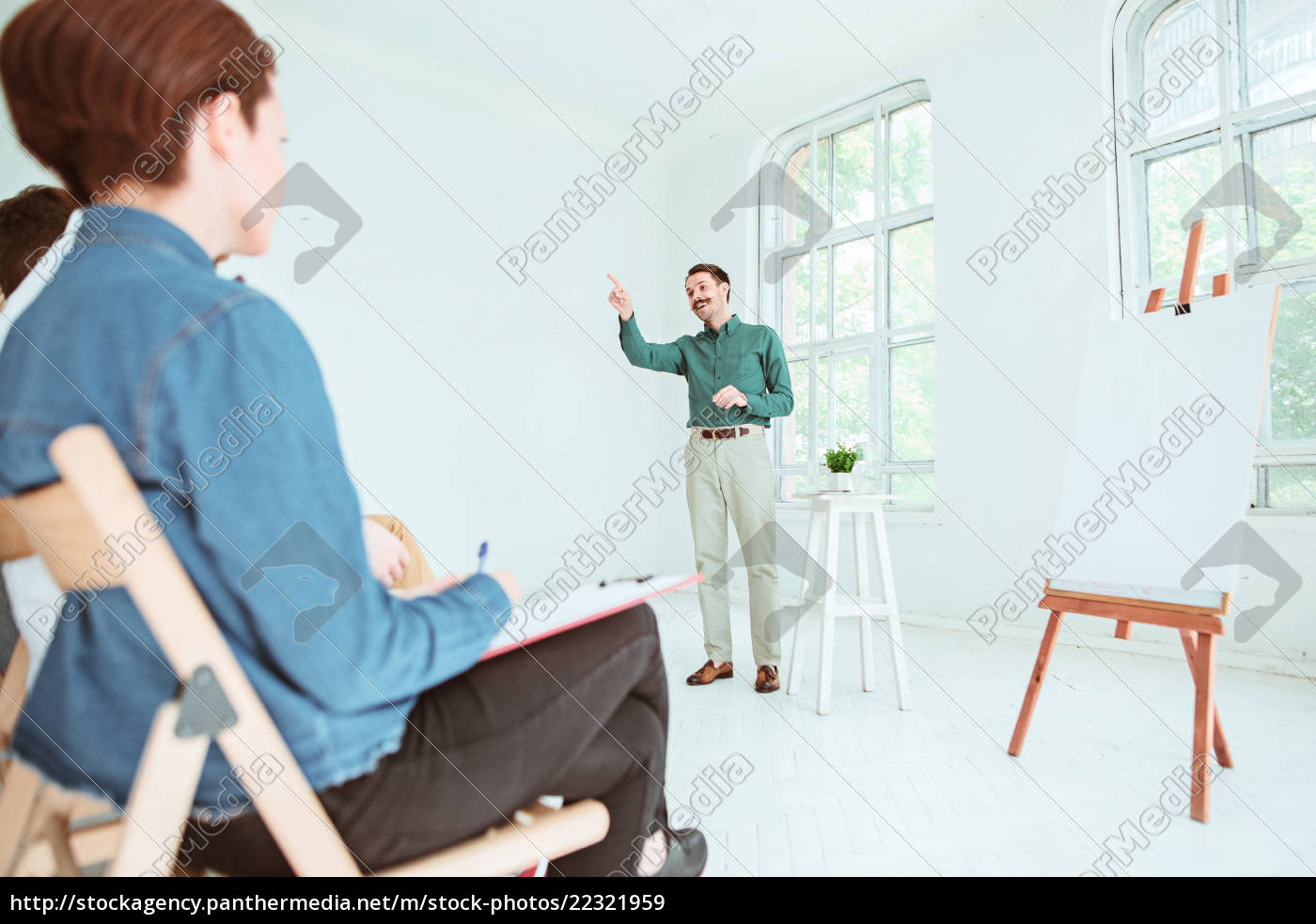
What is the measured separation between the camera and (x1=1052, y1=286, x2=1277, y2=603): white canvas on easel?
1885 millimetres

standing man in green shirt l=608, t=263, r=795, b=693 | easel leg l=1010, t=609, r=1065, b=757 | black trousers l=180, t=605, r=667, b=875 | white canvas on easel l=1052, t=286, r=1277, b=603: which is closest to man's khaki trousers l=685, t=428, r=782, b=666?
standing man in green shirt l=608, t=263, r=795, b=693

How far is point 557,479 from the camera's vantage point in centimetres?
511

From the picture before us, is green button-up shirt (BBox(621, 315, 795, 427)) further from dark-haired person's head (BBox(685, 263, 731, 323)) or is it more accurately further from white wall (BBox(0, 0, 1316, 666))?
white wall (BBox(0, 0, 1316, 666))

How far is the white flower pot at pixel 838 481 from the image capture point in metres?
2.70

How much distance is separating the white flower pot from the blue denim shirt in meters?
2.22

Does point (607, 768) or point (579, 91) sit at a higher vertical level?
point (579, 91)

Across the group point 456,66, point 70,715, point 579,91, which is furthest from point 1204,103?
point 70,715

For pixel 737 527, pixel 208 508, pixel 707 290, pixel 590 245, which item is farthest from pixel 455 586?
pixel 590 245

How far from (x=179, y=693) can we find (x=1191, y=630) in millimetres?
2053

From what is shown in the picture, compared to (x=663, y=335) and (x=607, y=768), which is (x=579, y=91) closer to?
(x=663, y=335)

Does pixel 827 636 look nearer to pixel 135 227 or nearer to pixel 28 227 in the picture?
pixel 135 227

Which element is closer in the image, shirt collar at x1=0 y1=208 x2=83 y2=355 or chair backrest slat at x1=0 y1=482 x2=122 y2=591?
chair backrest slat at x1=0 y1=482 x2=122 y2=591

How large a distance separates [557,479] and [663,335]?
1526mm

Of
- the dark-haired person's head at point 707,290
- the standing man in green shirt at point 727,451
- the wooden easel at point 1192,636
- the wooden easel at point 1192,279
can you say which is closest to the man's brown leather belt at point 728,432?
the standing man in green shirt at point 727,451
